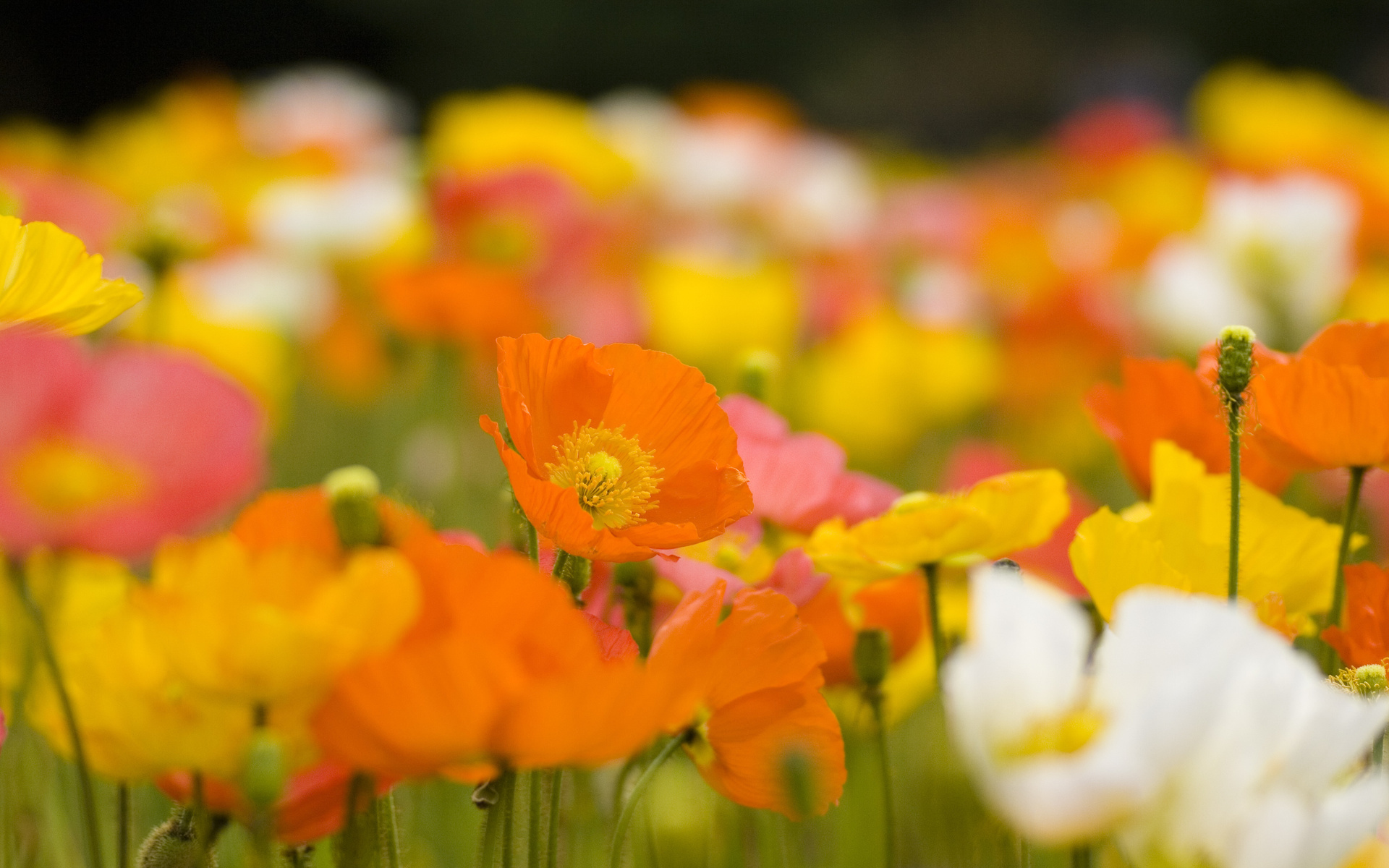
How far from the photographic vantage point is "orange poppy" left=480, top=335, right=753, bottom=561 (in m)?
0.45

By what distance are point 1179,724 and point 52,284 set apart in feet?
1.14

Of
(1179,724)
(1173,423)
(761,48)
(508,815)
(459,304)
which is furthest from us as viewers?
(761,48)

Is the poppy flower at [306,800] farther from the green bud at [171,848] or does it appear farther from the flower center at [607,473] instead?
the flower center at [607,473]

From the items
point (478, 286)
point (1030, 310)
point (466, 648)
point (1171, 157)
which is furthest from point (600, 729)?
point (1171, 157)

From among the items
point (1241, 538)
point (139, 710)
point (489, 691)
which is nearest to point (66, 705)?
point (139, 710)

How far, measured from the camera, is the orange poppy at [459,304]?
3.77ft

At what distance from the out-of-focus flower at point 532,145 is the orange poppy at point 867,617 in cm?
106

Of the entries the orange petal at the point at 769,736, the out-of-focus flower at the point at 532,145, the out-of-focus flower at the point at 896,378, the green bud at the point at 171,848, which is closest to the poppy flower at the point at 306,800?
the green bud at the point at 171,848

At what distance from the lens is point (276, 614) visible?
317 mm

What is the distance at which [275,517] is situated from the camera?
0.39 meters

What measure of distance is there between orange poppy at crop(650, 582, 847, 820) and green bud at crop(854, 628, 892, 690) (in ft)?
0.19

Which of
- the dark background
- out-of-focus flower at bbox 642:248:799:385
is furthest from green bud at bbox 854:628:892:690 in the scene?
the dark background

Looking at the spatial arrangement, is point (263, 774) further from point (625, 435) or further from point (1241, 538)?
point (1241, 538)

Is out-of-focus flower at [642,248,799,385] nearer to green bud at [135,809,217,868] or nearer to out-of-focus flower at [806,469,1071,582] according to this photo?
out-of-focus flower at [806,469,1071,582]
